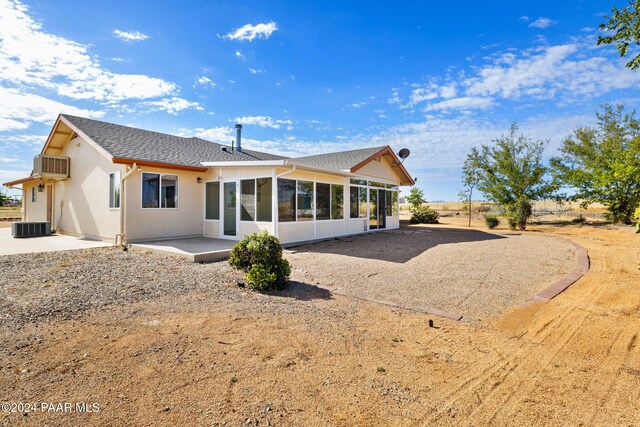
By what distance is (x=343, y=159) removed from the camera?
49.4ft

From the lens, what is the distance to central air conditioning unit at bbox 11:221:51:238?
1191 cm

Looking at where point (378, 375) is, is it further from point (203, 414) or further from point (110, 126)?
point (110, 126)

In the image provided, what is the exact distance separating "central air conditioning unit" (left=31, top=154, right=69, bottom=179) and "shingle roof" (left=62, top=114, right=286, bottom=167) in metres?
2.26

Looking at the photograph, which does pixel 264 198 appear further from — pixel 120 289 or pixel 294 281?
pixel 120 289

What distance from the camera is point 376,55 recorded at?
13.4 m

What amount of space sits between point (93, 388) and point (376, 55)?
14493 mm

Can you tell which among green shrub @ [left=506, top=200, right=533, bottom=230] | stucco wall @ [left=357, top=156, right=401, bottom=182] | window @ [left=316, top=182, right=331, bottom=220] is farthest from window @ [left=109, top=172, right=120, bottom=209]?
green shrub @ [left=506, top=200, right=533, bottom=230]

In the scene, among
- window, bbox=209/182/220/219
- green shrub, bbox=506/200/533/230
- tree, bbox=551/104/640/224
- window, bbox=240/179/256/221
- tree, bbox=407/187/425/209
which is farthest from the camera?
tree, bbox=407/187/425/209

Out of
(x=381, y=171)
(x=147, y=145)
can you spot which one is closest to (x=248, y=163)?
(x=147, y=145)

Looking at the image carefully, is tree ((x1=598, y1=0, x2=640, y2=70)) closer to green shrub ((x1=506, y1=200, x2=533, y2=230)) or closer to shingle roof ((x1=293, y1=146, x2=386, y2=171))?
shingle roof ((x1=293, y1=146, x2=386, y2=171))

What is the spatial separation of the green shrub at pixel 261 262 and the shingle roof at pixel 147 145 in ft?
21.3

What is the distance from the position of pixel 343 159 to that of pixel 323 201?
143 inches

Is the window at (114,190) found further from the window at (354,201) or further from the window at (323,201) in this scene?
the window at (354,201)

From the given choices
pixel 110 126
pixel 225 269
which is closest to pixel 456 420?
pixel 225 269
